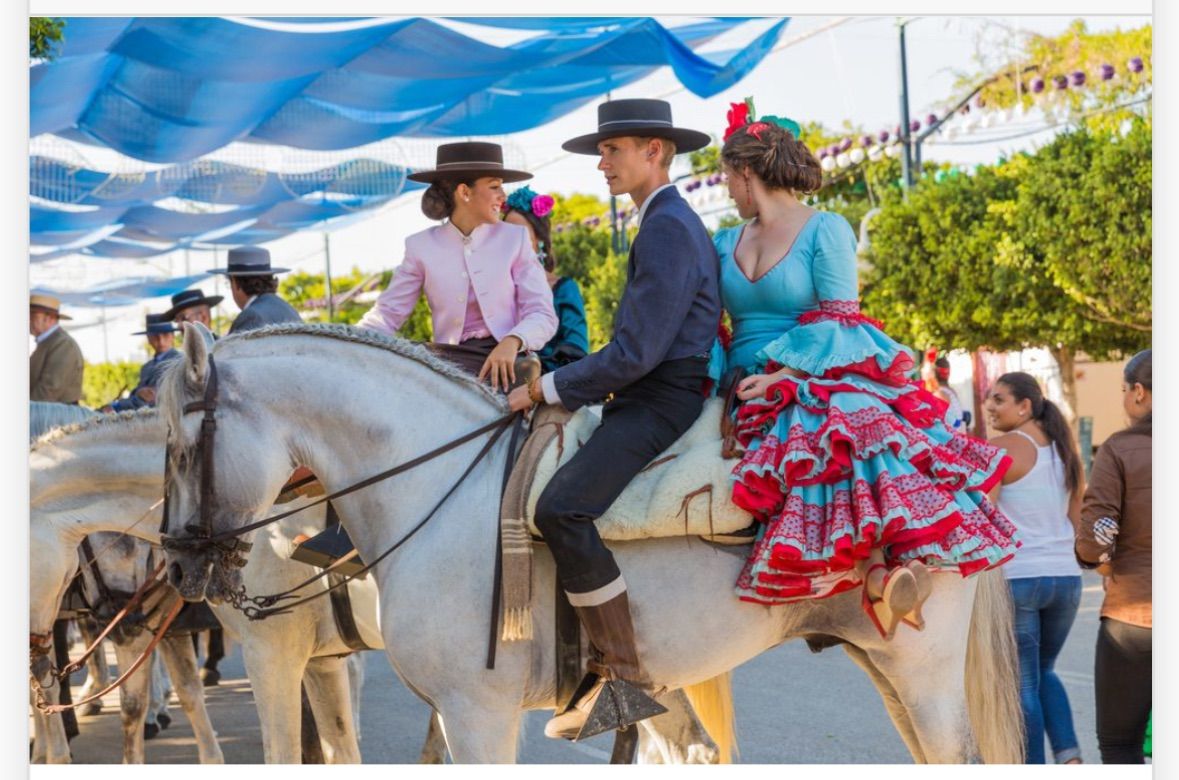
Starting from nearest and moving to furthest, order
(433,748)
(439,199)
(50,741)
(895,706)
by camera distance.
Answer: (895,706)
(439,199)
(433,748)
(50,741)

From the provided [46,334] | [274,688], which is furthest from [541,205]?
[46,334]

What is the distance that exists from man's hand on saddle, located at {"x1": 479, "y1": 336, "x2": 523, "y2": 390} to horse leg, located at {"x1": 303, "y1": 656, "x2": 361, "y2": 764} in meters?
2.05

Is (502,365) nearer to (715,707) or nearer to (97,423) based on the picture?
(715,707)

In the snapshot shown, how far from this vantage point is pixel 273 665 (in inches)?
217

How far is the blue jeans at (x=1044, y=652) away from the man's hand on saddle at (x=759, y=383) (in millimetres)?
2878

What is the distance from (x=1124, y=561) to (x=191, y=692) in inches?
193

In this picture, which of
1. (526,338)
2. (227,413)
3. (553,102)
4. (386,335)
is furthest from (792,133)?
(553,102)

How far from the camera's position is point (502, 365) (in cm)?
453

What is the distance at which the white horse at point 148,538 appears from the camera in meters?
5.46

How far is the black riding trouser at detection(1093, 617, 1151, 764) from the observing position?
5.14m

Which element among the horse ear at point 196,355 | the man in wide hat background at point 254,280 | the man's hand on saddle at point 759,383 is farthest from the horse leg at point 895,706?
the man in wide hat background at point 254,280

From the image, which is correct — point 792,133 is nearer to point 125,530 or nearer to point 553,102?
point 125,530

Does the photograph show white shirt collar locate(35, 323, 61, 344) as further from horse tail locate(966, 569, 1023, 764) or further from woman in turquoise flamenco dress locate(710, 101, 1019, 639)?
horse tail locate(966, 569, 1023, 764)

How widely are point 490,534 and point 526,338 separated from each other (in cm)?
88
